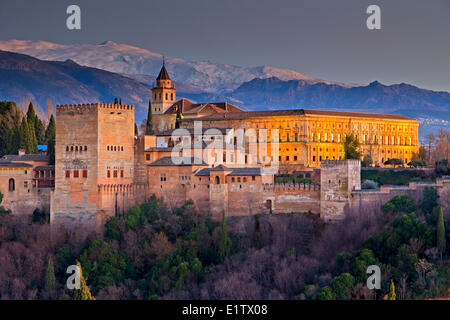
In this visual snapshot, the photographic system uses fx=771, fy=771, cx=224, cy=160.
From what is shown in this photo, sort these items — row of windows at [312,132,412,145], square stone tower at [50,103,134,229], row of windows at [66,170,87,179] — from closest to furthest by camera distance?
square stone tower at [50,103,134,229], row of windows at [66,170,87,179], row of windows at [312,132,412,145]

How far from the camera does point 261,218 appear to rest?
44.7 metres

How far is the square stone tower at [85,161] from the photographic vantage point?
4644cm

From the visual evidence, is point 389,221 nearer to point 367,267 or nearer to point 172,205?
point 367,267

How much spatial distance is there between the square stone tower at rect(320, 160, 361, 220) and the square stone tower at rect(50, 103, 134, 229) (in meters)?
12.7

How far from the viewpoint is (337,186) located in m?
43.3

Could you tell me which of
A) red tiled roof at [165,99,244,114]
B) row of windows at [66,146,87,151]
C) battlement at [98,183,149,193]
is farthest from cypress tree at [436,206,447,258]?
red tiled roof at [165,99,244,114]

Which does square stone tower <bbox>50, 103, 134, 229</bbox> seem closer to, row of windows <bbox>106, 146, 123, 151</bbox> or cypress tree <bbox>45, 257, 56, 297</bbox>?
row of windows <bbox>106, 146, 123, 151</bbox>

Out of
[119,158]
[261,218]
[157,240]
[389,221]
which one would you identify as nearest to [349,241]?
[389,221]

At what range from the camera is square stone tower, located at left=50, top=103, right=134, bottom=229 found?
152ft

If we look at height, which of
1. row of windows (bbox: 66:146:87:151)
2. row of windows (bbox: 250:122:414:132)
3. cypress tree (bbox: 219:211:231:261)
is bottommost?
cypress tree (bbox: 219:211:231:261)

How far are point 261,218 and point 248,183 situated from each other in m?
2.43

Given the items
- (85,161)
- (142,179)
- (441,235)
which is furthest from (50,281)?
(441,235)

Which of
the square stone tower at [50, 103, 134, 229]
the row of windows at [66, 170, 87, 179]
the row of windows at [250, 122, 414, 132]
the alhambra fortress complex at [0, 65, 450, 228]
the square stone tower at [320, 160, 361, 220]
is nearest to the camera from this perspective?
the square stone tower at [320, 160, 361, 220]
